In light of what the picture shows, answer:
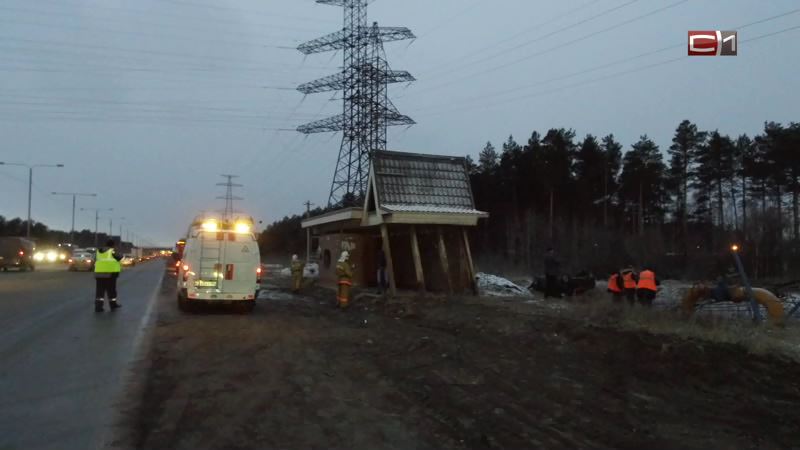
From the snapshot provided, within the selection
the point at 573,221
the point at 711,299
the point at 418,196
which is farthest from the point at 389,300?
the point at 573,221

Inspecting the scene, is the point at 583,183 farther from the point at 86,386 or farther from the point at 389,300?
the point at 86,386

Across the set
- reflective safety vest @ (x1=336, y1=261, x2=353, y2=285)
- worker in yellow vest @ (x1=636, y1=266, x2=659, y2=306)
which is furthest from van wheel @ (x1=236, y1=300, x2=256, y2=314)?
worker in yellow vest @ (x1=636, y1=266, x2=659, y2=306)

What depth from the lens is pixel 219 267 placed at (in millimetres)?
17672

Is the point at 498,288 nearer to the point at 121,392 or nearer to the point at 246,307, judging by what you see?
the point at 246,307

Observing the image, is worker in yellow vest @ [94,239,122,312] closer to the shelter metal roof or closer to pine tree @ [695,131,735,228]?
the shelter metal roof

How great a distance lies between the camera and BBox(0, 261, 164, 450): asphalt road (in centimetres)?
639

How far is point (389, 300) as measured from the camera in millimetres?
19984

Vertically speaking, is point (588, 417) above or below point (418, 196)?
below

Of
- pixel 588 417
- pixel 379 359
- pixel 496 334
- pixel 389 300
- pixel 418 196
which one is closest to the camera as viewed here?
pixel 588 417

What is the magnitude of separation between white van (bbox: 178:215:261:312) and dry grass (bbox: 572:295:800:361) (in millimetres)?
8745

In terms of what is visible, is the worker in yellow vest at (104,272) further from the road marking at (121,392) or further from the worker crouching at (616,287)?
the worker crouching at (616,287)

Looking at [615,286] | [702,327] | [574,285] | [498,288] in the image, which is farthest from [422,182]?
[702,327]

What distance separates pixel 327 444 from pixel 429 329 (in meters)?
8.32

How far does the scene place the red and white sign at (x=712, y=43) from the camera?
1291cm
